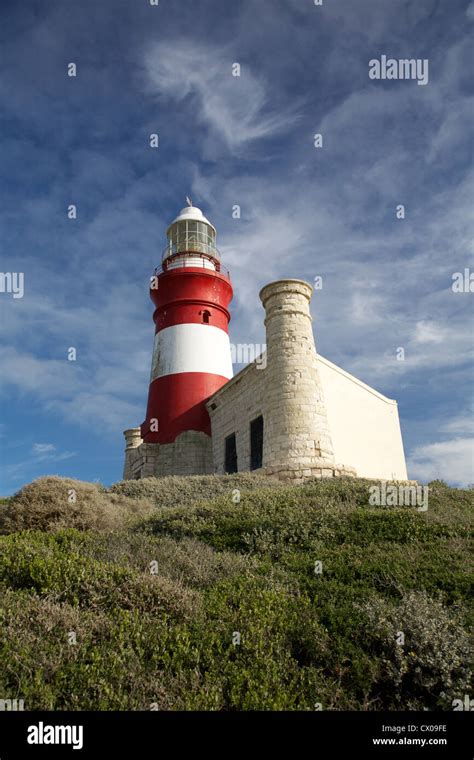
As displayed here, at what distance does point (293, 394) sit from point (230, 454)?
5.69 meters

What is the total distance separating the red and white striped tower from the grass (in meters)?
13.5

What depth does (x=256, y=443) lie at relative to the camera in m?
17.7

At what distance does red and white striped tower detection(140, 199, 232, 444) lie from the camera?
22047 millimetres

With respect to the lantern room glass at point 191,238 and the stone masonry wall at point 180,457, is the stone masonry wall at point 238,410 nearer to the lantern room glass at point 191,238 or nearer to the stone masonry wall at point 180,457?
the stone masonry wall at point 180,457

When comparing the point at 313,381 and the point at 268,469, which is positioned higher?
the point at 313,381

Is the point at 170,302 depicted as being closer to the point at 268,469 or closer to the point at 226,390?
the point at 226,390

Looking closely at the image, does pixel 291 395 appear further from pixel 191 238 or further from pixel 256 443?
pixel 191 238

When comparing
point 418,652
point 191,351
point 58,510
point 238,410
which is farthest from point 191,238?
point 418,652

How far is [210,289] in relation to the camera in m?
23.8

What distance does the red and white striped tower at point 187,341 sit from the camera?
22047mm

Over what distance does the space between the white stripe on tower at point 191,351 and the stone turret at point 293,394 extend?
20.3ft

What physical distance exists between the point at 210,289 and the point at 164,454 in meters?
7.67
